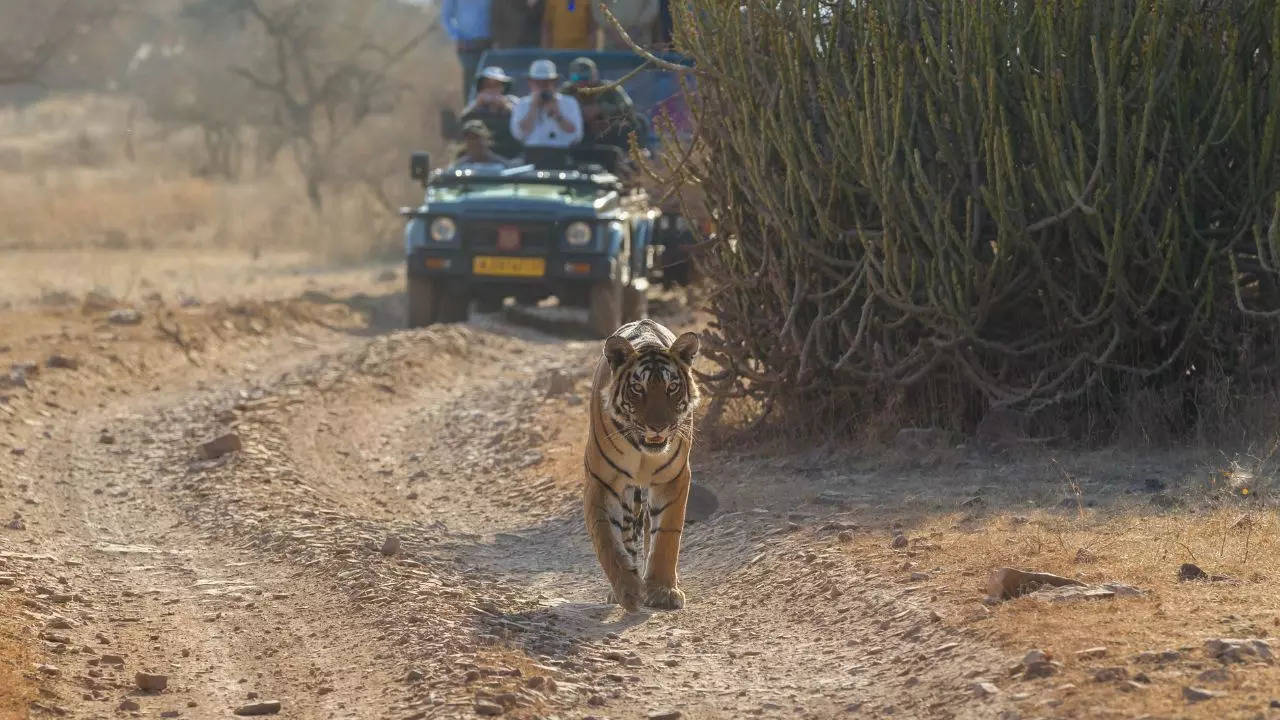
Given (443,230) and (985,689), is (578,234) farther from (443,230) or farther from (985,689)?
(985,689)

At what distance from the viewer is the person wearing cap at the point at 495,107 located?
16719 mm

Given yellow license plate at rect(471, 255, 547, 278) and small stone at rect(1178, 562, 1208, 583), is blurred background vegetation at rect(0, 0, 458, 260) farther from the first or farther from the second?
small stone at rect(1178, 562, 1208, 583)

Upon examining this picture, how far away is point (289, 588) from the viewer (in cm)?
701

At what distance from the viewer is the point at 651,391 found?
6262 mm

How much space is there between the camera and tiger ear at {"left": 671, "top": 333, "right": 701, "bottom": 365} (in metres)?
6.44

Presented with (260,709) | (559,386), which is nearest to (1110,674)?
(260,709)

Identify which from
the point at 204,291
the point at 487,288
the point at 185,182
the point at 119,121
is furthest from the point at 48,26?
the point at 119,121

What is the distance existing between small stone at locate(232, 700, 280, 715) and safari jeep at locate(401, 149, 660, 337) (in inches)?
398

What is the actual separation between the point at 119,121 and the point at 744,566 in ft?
173

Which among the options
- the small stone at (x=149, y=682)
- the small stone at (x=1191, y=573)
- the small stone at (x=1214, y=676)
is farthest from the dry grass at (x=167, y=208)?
the small stone at (x=1214, y=676)

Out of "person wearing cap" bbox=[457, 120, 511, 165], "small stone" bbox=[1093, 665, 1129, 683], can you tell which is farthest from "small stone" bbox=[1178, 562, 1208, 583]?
"person wearing cap" bbox=[457, 120, 511, 165]

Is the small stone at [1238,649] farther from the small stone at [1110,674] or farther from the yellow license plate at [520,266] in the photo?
the yellow license plate at [520,266]

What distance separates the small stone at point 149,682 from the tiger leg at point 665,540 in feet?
6.14

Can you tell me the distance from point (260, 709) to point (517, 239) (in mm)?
10226
